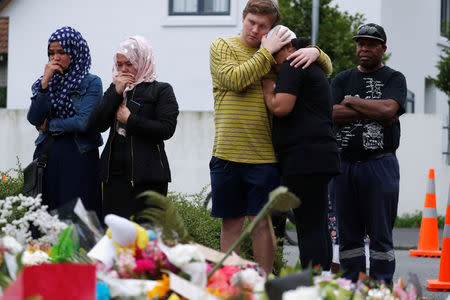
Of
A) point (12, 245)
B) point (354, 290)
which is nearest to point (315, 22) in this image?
point (354, 290)

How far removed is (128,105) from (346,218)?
5.91 feet

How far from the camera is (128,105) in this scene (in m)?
5.85

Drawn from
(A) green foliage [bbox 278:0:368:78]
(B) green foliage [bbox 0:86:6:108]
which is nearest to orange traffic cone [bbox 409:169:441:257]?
(A) green foliage [bbox 278:0:368:78]

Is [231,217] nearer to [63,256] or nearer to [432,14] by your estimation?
[63,256]

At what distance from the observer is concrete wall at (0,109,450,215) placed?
1479cm

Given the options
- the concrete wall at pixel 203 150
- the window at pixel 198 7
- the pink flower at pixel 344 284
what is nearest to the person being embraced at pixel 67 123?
the pink flower at pixel 344 284

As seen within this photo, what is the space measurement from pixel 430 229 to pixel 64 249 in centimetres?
911

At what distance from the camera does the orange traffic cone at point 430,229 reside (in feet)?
36.9

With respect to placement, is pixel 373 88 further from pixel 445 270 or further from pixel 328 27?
pixel 328 27

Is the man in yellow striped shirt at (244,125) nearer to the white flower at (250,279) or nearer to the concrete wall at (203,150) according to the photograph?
the white flower at (250,279)

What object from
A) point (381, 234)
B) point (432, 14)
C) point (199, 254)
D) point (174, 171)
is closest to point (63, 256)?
point (199, 254)

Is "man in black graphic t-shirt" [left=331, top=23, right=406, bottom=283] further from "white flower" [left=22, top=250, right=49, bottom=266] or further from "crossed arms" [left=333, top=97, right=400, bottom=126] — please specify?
"white flower" [left=22, top=250, right=49, bottom=266]

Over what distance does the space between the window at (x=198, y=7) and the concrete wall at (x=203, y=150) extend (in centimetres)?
659

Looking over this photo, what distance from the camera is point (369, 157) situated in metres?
6.20
